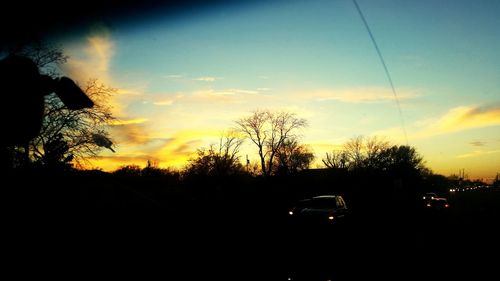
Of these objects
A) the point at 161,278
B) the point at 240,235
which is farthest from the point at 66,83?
the point at 240,235

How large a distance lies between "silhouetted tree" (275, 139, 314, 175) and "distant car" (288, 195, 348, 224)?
5039 cm

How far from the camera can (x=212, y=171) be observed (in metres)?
78.2

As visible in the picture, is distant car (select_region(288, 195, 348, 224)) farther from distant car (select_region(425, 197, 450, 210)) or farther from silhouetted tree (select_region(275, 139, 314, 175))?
silhouetted tree (select_region(275, 139, 314, 175))

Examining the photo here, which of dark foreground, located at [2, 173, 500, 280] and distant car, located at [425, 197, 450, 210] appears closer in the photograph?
dark foreground, located at [2, 173, 500, 280]

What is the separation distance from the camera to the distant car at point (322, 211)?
12805 millimetres

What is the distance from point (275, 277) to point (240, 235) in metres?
8.02

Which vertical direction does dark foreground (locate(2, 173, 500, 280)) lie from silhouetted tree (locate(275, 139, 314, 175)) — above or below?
below

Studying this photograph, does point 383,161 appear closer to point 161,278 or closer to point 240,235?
point 240,235

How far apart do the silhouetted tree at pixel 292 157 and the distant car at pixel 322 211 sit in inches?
1984

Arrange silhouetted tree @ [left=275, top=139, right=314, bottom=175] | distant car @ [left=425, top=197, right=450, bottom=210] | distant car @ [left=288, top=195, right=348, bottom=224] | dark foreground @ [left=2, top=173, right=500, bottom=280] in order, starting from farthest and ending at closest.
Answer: silhouetted tree @ [left=275, top=139, right=314, bottom=175] → distant car @ [left=425, top=197, right=450, bottom=210] → distant car @ [left=288, top=195, right=348, bottom=224] → dark foreground @ [left=2, top=173, right=500, bottom=280]

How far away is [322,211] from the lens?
43.1 ft

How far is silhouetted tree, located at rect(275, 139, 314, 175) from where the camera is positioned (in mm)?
73562

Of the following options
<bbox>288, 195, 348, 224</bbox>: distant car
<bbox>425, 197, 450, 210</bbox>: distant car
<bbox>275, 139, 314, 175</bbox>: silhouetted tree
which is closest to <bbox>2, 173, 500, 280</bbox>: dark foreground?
<bbox>288, 195, 348, 224</bbox>: distant car

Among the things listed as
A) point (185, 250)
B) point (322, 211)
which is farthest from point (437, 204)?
point (185, 250)
